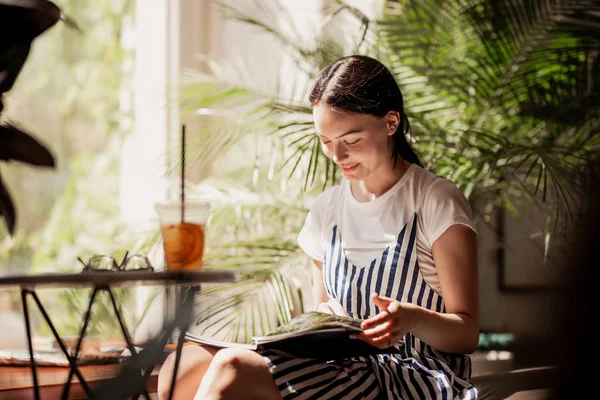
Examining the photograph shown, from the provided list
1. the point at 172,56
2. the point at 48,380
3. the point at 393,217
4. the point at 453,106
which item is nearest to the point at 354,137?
the point at 393,217

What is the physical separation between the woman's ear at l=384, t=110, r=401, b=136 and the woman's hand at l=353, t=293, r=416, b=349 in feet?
1.49

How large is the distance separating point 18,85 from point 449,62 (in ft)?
8.15

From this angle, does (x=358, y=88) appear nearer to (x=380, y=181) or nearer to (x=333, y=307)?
(x=380, y=181)

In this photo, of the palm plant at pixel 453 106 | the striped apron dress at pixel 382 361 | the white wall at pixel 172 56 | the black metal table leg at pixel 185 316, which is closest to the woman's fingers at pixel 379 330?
the striped apron dress at pixel 382 361

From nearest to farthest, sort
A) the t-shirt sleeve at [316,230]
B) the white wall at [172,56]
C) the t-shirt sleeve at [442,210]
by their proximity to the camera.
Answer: the t-shirt sleeve at [442,210] < the t-shirt sleeve at [316,230] < the white wall at [172,56]

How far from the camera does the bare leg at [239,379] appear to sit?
143 centimetres

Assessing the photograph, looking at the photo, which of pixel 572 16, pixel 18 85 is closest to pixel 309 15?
pixel 572 16

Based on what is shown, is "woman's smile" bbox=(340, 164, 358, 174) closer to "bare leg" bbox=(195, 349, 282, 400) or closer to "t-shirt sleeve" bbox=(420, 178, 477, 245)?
"t-shirt sleeve" bbox=(420, 178, 477, 245)

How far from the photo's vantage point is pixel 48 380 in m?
1.90

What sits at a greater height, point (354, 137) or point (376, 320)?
point (354, 137)

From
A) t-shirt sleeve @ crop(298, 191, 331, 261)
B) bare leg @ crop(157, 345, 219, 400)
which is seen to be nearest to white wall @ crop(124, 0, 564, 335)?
t-shirt sleeve @ crop(298, 191, 331, 261)

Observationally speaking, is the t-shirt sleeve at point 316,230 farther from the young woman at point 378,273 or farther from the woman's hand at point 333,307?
the woman's hand at point 333,307

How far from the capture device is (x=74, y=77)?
4.41 metres

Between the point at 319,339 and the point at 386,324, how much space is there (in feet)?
0.41
